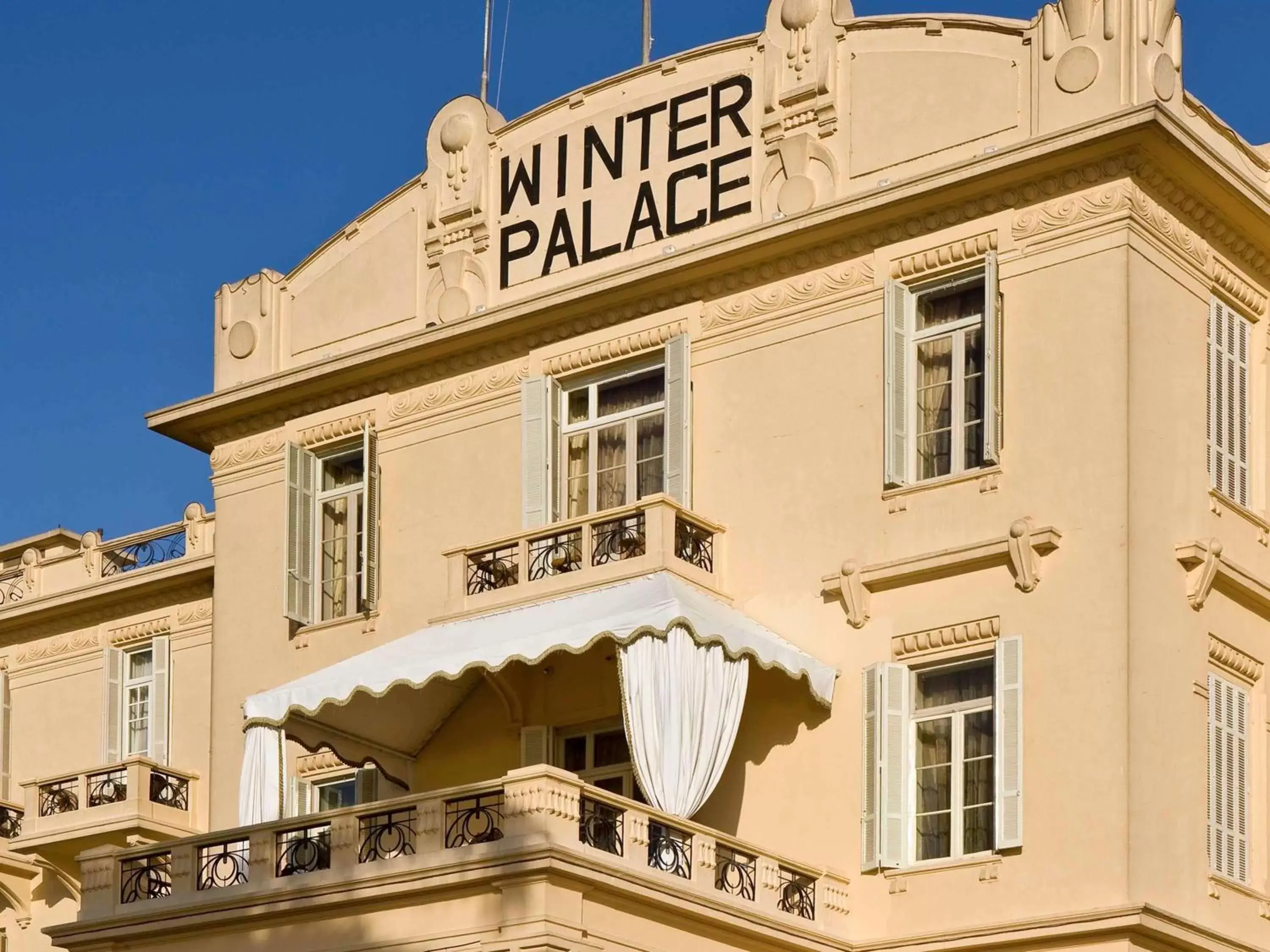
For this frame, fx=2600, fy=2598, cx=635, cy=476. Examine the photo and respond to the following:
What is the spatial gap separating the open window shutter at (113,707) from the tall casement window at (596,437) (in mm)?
8874

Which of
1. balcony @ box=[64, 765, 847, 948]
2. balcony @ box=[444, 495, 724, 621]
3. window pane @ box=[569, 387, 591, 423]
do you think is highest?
window pane @ box=[569, 387, 591, 423]

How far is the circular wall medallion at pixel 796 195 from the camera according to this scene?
84.4ft

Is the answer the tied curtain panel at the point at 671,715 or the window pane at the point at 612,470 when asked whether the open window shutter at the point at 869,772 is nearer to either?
the tied curtain panel at the point at 671,715

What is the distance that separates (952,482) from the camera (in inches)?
956

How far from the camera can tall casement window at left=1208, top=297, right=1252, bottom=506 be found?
24.8m

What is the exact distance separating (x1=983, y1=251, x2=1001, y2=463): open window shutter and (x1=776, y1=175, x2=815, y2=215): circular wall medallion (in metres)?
2.17

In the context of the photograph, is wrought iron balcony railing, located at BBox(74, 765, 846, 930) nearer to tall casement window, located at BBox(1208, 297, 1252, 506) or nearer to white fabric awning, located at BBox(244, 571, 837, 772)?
white fabric awning, located at BBox(244, 571, 837, 772)

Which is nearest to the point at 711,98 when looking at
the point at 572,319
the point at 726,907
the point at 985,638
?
the point at 572,319

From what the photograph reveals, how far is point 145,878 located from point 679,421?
6864 mm

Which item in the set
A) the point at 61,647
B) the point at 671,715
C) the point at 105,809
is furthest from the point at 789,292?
the point at 61,647

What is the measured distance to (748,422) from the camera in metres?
25.9

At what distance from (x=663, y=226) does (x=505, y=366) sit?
2403 mm

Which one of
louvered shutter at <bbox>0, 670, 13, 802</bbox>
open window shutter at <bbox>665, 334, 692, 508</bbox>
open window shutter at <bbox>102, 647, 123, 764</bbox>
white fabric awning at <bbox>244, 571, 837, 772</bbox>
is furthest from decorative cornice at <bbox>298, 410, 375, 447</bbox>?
louvered shutter at <bbox>0, 670, 13, 802</bbox>

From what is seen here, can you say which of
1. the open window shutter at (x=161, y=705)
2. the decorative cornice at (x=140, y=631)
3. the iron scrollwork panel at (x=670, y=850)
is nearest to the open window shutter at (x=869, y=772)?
the iron scrollwork panel at (x=670, y=850)
